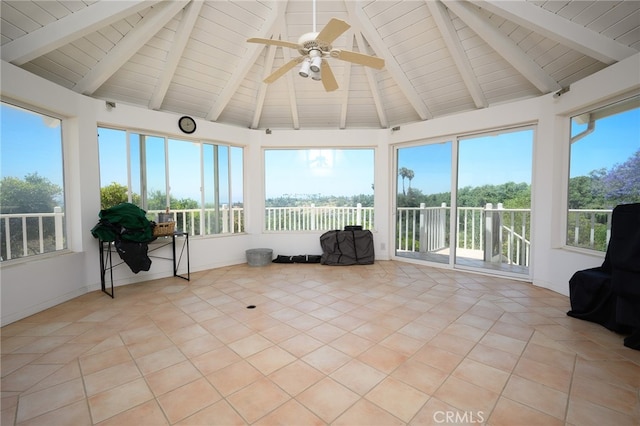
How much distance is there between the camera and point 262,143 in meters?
5.23

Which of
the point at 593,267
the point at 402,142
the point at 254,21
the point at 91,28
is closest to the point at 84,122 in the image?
the point at 91,28

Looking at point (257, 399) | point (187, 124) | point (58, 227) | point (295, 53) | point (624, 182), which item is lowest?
point (257, 399)

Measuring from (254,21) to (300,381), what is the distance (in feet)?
13.4

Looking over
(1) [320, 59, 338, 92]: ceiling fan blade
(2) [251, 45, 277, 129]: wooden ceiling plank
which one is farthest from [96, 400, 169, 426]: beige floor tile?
(2) [251, 45, 277, 129]: wooden ceiling plank

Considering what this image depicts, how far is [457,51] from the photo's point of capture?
11.8 ft

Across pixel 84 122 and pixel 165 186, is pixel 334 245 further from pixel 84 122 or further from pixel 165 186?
pixel 84 122

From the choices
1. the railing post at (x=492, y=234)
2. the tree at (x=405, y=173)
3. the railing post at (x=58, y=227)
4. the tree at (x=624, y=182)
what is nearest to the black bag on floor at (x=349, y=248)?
the tree at (x=405, y=173)

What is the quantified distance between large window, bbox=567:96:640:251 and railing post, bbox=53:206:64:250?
257 inches

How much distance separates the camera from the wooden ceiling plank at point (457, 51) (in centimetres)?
324

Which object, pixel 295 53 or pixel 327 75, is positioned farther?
pixel 295 53

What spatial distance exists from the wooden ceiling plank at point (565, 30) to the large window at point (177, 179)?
14.5ft

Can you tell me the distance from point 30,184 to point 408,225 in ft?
18.0

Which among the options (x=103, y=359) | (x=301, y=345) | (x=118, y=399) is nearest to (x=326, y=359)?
(x=301, y=345)

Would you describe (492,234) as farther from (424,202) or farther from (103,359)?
(103,359)
